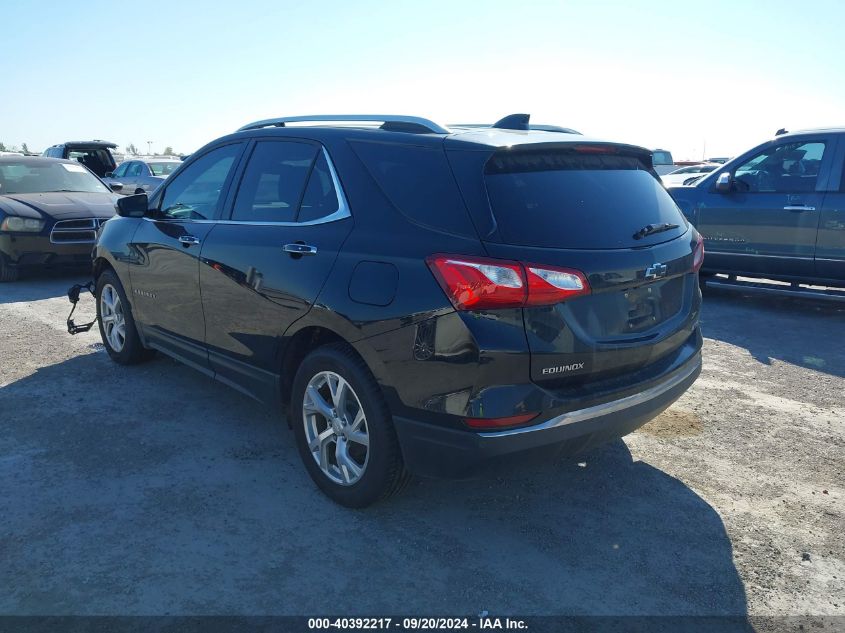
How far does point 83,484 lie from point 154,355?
2208mm

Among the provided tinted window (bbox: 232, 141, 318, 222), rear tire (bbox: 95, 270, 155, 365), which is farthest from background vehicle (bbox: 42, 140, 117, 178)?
tinted window (bbox: 232, 141, 318, 222)

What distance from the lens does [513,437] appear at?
2.85 m

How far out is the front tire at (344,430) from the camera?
10.5 ft

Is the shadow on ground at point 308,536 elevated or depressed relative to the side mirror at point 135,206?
depressed

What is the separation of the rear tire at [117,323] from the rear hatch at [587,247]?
3.50m

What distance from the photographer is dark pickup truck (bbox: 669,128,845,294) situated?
741cm

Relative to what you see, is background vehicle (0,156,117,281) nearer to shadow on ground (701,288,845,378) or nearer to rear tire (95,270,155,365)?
rear tire (95,270,155,365)

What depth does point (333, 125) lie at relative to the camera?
149 inches

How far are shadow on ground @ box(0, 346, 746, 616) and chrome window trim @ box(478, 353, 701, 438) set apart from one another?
0.78 feet

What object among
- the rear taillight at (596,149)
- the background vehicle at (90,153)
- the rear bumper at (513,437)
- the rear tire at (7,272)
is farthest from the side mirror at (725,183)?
the background vehicle at (90,153)

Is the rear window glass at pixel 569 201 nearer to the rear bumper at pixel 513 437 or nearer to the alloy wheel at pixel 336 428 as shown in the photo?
the rear bumper at pixel 513 437

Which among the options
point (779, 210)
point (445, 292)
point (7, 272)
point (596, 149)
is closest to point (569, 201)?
point (596, 149)

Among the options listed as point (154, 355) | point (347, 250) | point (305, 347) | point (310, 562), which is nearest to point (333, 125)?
point (347, 250)

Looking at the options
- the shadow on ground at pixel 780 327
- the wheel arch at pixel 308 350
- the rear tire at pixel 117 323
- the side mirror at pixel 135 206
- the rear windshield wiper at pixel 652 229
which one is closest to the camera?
the wheel arch at pixel 308 350
